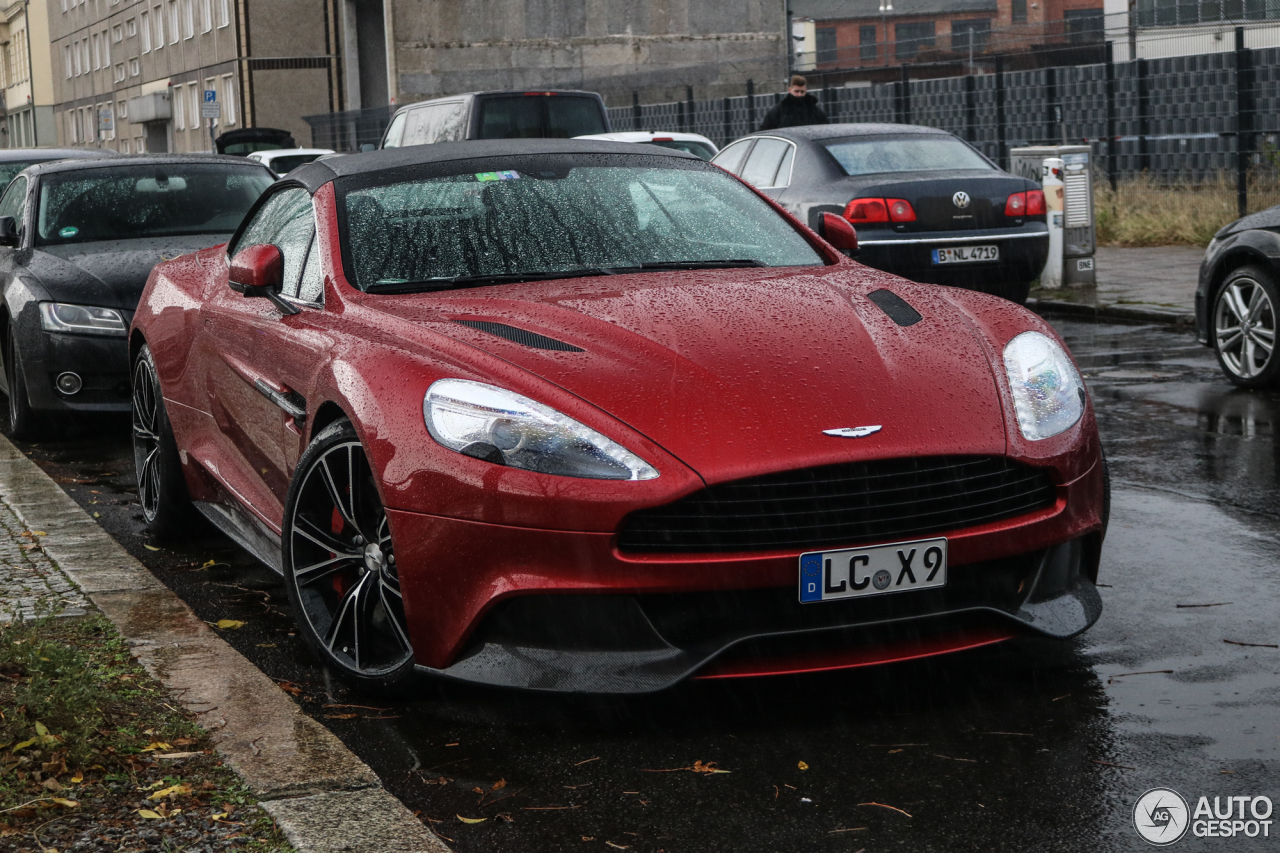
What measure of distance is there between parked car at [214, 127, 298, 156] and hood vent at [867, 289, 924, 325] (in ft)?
102

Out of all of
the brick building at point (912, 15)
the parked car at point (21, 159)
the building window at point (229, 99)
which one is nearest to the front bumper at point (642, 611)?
the parked car at point (21, 159)

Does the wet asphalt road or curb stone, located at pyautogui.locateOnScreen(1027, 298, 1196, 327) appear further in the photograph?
curb stone, located at pyautogui.locateOnScreen(1027, 298, 1196, 327)

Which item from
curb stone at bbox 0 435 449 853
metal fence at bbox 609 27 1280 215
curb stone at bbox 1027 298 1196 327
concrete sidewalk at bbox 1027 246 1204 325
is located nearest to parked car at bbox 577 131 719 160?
concrete sidewalk at bbox 1027 246 1204 325

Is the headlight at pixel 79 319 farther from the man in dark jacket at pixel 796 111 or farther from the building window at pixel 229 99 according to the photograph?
the building window at pixel 229 99

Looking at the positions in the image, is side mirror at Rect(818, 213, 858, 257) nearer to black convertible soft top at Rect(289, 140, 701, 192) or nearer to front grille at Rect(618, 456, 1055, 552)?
black convertible soft top at Rect(289, 140, 701, 192)

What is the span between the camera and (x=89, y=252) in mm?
9211

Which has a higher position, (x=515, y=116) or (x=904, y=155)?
(x=515, y=116)

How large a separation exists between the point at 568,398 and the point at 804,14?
244ft

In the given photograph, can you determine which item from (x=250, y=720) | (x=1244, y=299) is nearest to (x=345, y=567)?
(x=250, y=720)

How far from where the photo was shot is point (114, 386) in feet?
28.6

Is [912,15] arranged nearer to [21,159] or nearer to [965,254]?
[965,254]

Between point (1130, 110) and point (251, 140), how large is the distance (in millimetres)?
21228

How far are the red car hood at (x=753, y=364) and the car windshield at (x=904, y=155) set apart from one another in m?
8.55

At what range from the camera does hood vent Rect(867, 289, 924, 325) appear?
14.5 feet
